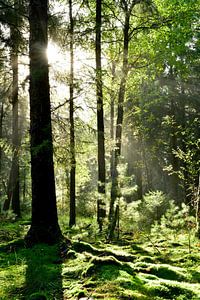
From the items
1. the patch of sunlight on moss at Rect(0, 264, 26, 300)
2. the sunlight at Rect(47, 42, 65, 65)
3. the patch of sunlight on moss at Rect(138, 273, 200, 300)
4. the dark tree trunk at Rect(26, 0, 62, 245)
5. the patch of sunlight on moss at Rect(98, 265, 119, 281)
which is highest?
the sunlight at Rect(47, 42, 65, 65)

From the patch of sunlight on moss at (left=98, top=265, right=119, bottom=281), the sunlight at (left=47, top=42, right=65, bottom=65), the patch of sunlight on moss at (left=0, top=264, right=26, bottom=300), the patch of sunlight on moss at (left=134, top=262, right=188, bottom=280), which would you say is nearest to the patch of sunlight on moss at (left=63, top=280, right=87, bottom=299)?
the patch of sunlight on moss at (left=98, top=265, right=119, bottom=281)

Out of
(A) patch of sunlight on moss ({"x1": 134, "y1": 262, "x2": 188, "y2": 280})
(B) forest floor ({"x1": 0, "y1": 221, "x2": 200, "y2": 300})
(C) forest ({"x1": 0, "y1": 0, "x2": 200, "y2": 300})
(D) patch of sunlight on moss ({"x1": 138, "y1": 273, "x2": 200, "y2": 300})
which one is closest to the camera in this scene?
(D) patch of sunlight on moss ({"x1": 138, "y1": 273, "x2": 200, "y2": 300})

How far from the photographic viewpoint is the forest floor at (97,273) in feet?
12.7

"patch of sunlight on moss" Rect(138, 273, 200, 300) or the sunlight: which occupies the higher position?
the sunlight

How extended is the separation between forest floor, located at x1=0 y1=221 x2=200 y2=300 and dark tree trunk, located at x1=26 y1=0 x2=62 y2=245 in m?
0.50

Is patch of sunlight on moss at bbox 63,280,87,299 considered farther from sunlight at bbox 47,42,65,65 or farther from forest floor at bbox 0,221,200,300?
sunlight at bbox 47,42,65,65

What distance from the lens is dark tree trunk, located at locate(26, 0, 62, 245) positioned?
22.4 ft

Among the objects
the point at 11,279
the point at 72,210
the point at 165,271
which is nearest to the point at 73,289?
the point at 11,279

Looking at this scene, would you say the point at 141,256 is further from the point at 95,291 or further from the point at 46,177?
the point at 46,177

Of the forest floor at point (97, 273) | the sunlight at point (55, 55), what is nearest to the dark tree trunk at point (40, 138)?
the forest floor at point (97, 273)

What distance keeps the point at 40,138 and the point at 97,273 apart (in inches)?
135

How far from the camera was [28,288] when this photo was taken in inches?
172

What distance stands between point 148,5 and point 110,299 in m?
11.3

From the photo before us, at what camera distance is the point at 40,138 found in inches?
275
